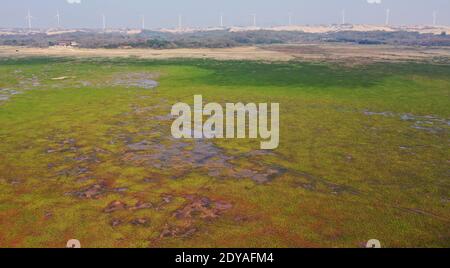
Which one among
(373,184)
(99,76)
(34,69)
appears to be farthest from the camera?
(34,69)

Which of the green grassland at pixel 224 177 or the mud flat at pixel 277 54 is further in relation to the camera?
the mud flat at pixel 277 54

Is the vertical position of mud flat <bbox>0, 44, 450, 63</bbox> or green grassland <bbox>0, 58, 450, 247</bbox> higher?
mud flat <bbox>0, 44, 450, 63</bbox>

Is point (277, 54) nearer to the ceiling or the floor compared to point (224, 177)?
nearer to the ceiling

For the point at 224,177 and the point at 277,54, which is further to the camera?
the point at 277,54

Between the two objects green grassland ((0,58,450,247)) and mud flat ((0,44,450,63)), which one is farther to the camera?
mud flat ((0,44,450,63))

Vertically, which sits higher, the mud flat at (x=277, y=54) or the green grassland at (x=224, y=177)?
the mud flat at (x=277, y=54)
